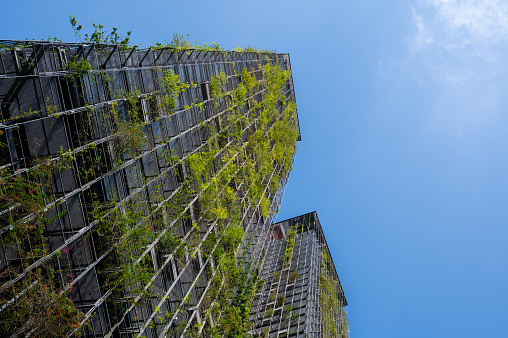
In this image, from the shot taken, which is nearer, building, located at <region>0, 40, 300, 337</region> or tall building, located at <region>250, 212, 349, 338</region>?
building, located at <region>0, 40, 300, 337</region>

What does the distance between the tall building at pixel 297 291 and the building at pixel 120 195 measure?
1.65 m

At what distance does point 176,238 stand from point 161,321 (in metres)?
3.37

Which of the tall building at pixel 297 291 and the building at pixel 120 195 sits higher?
the building at pixel 120 195

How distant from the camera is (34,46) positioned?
38.4 feet

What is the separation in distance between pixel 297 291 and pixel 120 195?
725 inches

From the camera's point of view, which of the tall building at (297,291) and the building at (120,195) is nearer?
the building at (120,195)

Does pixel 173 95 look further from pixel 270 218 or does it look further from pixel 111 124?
pixel 270 218

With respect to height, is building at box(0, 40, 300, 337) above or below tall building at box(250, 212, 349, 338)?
above

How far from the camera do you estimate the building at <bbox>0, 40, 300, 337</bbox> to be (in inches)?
409

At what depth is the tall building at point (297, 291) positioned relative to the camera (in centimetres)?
2552

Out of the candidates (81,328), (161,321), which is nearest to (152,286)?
(161,321)

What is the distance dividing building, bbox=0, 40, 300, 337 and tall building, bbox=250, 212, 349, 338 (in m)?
1.65

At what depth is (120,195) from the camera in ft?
47.4

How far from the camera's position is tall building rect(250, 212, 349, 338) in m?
25.5
